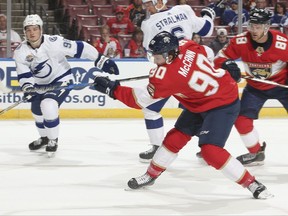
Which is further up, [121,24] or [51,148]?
[121,24]

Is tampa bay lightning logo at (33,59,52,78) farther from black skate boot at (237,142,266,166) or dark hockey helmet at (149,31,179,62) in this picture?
dark hockey helmet at (149,31,179,62)

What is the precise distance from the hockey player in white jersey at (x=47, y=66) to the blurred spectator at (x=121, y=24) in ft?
9.34

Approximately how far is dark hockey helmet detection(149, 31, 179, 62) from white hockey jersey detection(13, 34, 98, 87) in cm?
171

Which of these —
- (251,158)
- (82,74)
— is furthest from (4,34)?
(251,158)

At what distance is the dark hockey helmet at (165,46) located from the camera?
3639 mm

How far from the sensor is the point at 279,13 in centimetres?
863

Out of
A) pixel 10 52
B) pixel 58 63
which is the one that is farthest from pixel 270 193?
pixel 10 52

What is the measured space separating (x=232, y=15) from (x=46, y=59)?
3548 mm

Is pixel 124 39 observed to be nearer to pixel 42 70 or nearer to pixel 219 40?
pixel 219 40

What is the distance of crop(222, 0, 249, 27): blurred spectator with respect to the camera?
27.1 ft

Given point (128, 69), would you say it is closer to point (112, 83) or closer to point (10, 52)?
point (10, 52)

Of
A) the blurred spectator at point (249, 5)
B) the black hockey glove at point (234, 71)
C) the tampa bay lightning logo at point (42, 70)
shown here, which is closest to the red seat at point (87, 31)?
the blurred spectator at point (249, 5)

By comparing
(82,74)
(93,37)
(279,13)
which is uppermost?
(279,13)

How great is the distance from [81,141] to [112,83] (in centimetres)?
232
